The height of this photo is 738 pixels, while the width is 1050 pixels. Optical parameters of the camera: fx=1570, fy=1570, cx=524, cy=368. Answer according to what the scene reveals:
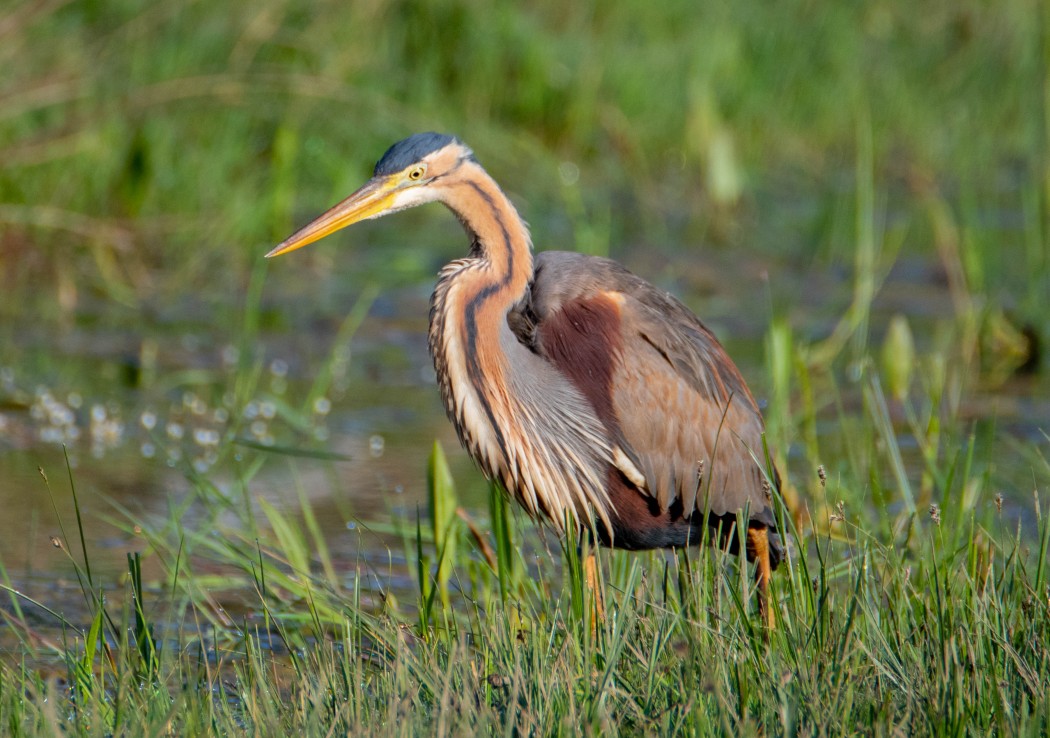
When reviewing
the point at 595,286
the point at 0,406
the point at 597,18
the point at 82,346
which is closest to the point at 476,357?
the point at 595,286

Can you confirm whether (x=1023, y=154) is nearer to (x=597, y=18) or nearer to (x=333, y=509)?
(x=597, y=18)

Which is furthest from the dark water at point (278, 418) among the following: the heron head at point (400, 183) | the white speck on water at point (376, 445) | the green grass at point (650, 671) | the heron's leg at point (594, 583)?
the green grass at point (650, 671)

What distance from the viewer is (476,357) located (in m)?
3.94

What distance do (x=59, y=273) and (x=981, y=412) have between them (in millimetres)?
4315

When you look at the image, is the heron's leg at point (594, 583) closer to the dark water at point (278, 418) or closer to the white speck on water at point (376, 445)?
the dark water at point (278, 418)

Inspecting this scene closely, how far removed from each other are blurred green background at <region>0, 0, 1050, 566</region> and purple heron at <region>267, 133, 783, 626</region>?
0.52 metres

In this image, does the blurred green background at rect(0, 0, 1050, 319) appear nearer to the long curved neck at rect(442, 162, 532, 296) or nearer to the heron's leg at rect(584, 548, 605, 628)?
the long curved neck at rect(442, 162, 532, 296)

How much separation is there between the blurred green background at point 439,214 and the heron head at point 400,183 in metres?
1.07

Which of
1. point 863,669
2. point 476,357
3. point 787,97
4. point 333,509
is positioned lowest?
point 333,509

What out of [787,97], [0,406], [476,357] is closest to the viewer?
[476,357]

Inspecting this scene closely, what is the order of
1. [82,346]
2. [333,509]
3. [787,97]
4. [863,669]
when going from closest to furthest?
[863,669]
[333,509]
[82,346]
[787,97]

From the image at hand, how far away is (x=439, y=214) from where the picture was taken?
32.8 feet

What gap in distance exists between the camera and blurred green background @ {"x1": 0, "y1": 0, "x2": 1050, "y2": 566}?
638 centimetres

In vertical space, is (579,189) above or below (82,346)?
above
